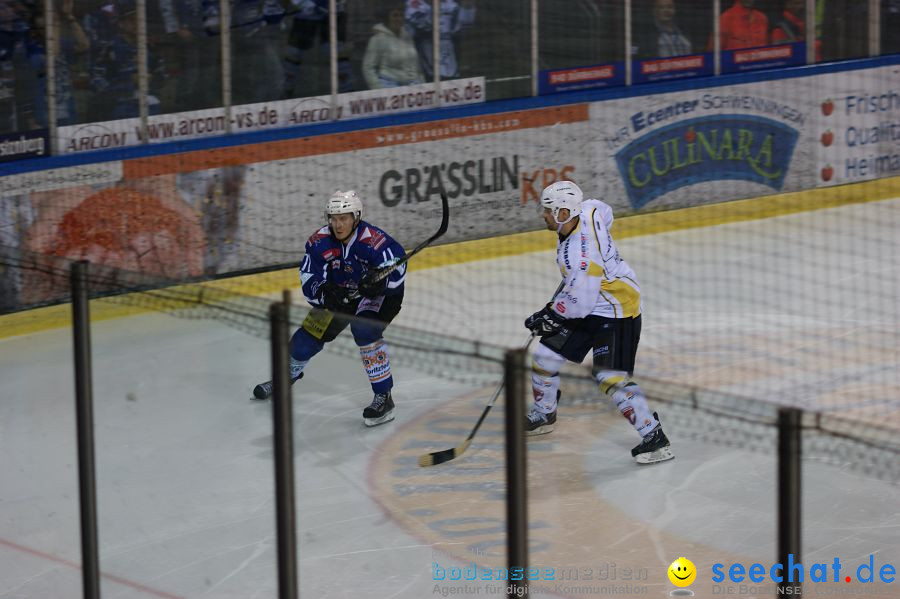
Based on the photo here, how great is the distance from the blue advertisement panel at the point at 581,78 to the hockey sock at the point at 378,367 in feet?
14.5

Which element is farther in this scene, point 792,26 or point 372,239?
point 792,26

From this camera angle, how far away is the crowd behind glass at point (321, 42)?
8641 millimetres

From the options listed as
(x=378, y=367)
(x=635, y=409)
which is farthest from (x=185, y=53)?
(x=635, y=409)

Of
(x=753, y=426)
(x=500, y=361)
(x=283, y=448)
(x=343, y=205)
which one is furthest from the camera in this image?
(x=343, y=205)

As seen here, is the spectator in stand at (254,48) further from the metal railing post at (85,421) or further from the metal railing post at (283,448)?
the metal railing post at (283,448)

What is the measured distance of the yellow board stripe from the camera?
8.20m

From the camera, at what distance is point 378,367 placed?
21.6ft

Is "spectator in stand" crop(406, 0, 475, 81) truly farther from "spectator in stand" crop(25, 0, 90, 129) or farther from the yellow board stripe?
"spectator in stand" crop(25, 0, 90, 129)

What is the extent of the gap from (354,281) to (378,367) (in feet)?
1.28

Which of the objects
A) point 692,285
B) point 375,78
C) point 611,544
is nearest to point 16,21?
point 375,78

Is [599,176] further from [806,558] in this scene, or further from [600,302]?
[806,558]

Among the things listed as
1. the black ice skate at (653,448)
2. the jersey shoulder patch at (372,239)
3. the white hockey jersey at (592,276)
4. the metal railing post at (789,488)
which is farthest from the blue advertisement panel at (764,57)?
the metal railing post at (789,488)

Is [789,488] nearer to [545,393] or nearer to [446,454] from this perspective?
[446,454]

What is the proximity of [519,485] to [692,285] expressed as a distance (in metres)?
6.20
